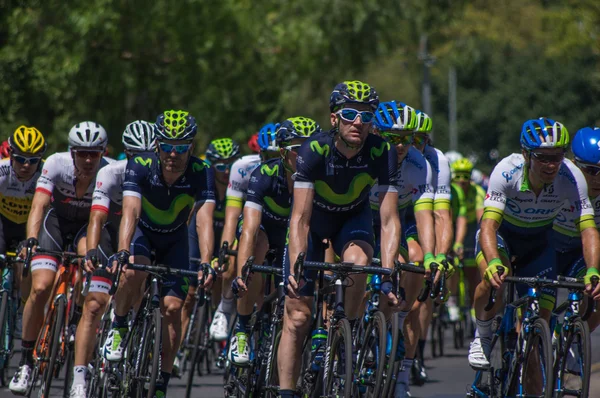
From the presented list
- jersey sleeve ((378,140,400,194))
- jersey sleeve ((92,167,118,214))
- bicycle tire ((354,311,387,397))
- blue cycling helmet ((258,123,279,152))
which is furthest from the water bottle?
blue cycling helmet ((258,123,279,152))

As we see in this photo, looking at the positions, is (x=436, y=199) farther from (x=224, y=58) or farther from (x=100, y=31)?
(x=224, y=58)

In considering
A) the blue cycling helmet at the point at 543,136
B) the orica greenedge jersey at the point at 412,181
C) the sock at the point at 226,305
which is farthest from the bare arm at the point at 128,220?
the blue cycling helmet at the point at 543,136

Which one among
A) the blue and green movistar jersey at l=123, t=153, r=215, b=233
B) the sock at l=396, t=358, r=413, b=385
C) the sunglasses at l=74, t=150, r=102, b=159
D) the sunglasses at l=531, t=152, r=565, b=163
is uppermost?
the sunglasses at l=74, t=150, r=102, b=159

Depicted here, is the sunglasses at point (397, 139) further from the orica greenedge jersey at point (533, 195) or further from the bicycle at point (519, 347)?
the bicycle at point (519, 347)

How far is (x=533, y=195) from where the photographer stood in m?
8.36

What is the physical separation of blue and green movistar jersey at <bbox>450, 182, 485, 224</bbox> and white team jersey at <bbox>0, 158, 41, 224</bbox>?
5.25 m

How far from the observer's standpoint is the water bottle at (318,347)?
7.66 m

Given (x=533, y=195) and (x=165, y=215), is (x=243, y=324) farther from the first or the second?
(x=533, y=195)

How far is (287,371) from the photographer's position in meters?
7.83

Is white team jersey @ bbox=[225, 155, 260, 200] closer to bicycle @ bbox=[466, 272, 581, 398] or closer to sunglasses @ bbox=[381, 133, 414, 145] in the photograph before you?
sunglasses @ bbox=[381, 133, 414, 145]

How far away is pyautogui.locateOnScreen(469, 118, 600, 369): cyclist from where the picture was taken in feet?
26.1

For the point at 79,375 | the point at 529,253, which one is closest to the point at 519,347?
the point at 529,253

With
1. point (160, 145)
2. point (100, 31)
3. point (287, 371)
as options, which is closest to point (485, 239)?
point (287, 371)

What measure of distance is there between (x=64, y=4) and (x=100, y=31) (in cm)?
87
